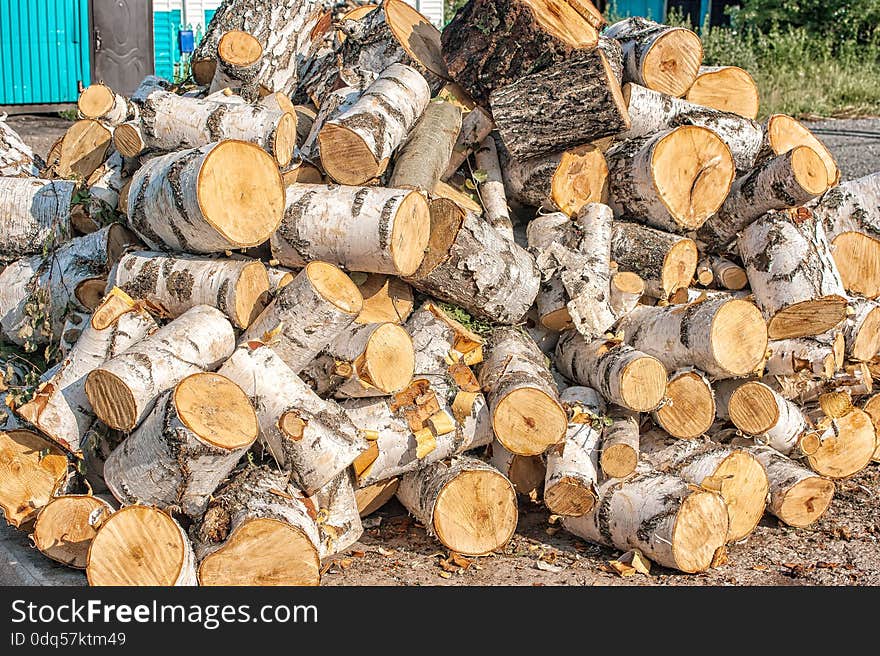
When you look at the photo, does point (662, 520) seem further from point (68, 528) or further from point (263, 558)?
point (68, 528)

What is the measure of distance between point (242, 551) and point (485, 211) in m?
2.48

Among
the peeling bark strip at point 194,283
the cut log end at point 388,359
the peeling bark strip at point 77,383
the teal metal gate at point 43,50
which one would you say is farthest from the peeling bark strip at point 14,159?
the teal metal gate at point 43,50

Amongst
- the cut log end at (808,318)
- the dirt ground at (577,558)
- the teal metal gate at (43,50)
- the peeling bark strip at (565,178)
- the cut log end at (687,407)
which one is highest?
the peeling bark strip at (565,178)

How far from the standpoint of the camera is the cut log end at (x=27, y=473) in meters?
3.97

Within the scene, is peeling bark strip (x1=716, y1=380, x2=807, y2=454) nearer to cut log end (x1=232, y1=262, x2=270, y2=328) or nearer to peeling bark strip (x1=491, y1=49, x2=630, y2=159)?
peeling bark strip (x1=491, y1=49, x2=630, y2=159)

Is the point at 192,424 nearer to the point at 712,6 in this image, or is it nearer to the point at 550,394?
the point at 550,394

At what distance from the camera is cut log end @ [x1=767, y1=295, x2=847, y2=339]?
188 inches

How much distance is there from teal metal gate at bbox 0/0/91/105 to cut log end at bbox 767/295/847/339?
1252 cm

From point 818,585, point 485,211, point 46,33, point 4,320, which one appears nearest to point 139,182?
point 4,320

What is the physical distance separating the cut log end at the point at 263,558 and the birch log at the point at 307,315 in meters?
0.84

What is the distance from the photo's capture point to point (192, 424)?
3471mm

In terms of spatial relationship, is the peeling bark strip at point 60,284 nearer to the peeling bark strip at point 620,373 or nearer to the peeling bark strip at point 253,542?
the peeling bark strip at point 253,542

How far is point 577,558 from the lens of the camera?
13.6 ft
